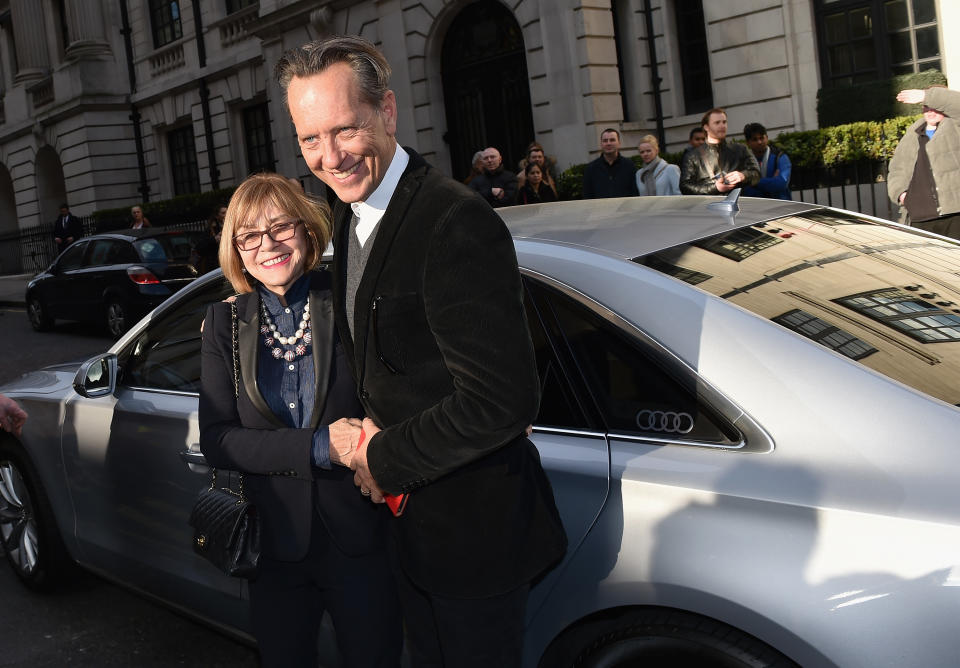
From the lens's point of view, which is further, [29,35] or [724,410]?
[29,35]

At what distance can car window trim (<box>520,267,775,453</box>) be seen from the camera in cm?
212

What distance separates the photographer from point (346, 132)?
2.00 meters

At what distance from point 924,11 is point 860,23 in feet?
3.08

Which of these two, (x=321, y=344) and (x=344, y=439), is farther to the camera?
(x=321, y=344)

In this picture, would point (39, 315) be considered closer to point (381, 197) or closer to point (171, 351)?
point (171, 351)

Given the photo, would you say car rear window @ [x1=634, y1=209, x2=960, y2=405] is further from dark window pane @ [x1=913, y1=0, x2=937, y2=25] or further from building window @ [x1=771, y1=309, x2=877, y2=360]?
dark window pane @ [x1=913, y1=0, x2=937, y2=25]

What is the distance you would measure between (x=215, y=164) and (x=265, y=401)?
26239 millimetres

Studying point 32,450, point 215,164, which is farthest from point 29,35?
point 32,450

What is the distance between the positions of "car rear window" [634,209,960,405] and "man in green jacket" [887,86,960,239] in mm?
5688

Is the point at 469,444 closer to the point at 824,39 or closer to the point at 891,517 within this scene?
the point at 891,517

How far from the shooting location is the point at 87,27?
30.0 m

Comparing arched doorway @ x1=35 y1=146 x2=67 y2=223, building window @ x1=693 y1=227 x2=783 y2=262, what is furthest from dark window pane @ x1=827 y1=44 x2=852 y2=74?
arched doorway @ x1=35 y1=146 x2=67 y2=223

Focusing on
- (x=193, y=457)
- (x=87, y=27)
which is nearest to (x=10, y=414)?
(x=193, y=457)

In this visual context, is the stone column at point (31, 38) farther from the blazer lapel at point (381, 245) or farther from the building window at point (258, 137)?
the blazer lapel at point (381, 245)
